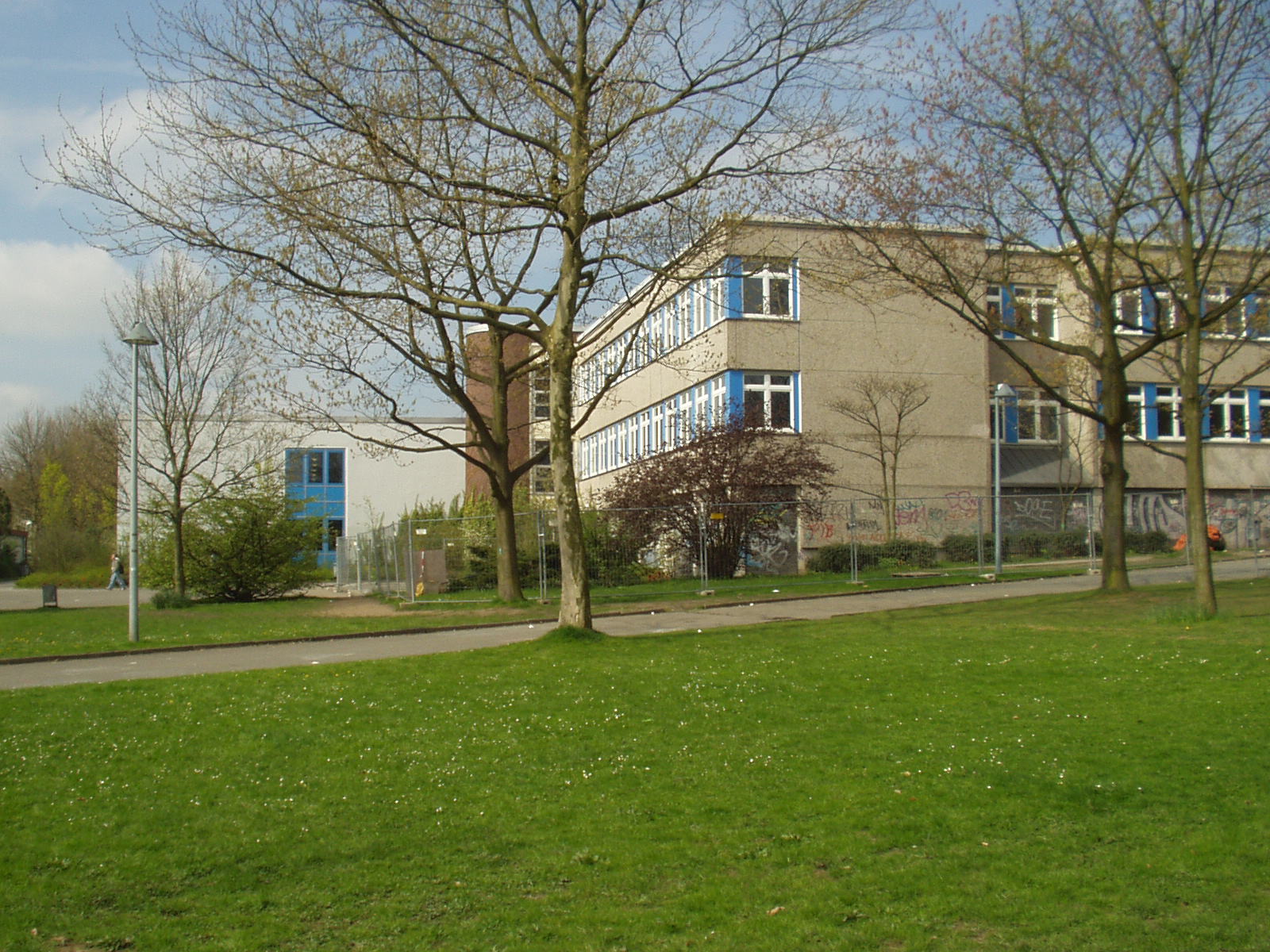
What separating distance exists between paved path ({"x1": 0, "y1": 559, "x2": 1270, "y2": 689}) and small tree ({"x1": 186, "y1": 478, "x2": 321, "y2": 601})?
19238 millimetres

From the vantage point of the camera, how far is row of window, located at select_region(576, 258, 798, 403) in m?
17.6

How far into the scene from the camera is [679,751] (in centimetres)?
869

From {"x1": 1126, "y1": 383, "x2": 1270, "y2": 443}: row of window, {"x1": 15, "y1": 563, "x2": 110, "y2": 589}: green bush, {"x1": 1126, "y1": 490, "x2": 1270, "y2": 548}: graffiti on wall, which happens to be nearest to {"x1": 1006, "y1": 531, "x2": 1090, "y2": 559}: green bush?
{"x1": 1126, "y1": 490, "x2": 1270, "y2": 548}: graffiti on wall

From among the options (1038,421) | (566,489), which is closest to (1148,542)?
(1038,421)

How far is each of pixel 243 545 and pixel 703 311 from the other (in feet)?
53.6

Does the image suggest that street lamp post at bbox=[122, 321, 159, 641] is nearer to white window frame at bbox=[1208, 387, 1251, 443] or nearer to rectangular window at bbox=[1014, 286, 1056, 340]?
rectangular window at bbox=[1014, 286, 1056, 340]

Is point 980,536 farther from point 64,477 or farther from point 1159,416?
point 64,477

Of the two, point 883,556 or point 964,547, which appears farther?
point 964,547

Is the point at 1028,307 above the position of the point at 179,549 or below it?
above

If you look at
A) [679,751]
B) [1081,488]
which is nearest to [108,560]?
[1081,488]

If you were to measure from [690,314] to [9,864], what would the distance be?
116 feet

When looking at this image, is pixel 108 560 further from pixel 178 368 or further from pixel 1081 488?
pixel 1081 488

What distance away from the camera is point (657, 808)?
735 cm

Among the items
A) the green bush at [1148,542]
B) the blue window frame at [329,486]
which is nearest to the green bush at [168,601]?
the green bush at [1148,542]
